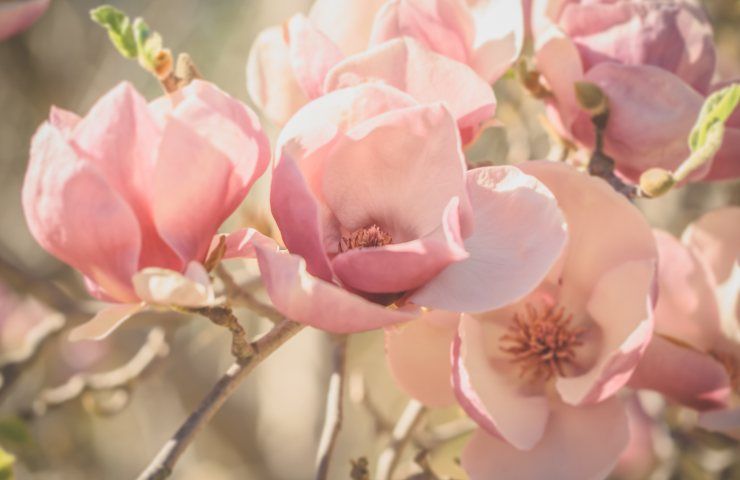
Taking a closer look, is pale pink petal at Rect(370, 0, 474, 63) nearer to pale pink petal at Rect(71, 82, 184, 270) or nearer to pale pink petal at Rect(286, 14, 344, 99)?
pale pink petal at Rect(286, 14, 344, 99)

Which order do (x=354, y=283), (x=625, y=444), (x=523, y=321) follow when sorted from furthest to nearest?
(x=523, y=321)
(x=625, y=444)
(x=354, y=283)

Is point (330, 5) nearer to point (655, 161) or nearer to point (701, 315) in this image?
point (655, 161)

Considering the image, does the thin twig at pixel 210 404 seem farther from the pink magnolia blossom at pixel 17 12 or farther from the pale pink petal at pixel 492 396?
the pink magnolia blossom at pixel 17 12

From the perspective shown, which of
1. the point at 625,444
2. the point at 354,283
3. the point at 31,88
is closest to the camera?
the point at 354,283

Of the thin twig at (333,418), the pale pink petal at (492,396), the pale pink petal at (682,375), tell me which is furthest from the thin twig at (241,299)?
the pale pink petal at (682,375)

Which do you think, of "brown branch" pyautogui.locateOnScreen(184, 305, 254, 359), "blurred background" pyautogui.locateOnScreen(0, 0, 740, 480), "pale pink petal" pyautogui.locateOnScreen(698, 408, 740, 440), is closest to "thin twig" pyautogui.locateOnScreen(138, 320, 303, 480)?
"brown branch" pyautogui.locateOnScreen(184, 305, 254, 359)

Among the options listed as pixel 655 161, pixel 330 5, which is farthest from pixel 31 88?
pixel 655 161

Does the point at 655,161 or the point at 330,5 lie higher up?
the point at 330,5

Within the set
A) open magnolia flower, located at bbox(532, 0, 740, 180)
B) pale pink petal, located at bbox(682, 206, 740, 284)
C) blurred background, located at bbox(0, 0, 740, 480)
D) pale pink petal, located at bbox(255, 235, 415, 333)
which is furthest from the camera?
blurred background, located at bbox(0, 0, 740, 480)
